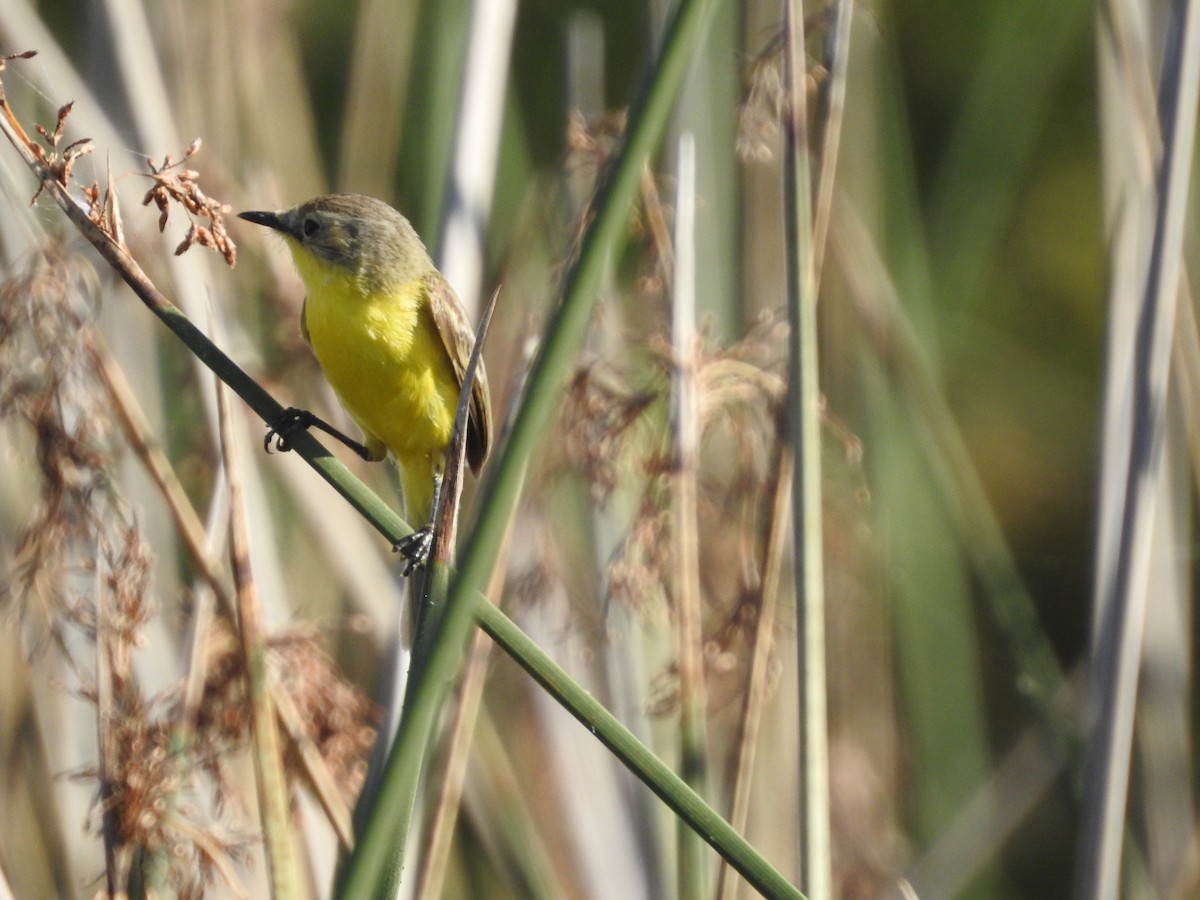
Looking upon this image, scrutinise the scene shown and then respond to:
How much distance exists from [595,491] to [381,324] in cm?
59

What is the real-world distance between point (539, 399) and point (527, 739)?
2.25 m

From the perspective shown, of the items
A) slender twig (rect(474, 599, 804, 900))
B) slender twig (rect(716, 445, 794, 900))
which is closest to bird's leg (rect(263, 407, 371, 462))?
slender twig (rect(474, 599, 804, 900))

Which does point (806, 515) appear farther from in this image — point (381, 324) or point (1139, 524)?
point (381, 324)

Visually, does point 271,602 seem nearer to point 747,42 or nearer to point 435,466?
point 435,466

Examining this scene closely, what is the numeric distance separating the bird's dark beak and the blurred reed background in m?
0.16

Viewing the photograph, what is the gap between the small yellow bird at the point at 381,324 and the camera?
2.59 m

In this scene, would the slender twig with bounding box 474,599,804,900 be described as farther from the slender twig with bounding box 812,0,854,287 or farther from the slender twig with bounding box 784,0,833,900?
the slender twig with bounding box 812,0,854,287

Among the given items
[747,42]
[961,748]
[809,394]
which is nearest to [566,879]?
[961,748]

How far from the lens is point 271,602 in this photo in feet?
8.22

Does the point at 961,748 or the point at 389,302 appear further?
the point at 961,748

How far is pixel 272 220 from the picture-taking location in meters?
2.61

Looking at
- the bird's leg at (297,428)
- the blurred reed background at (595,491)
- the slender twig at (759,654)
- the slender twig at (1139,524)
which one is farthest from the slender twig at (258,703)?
the slender twig at (1139,524)

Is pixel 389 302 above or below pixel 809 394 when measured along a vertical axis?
above

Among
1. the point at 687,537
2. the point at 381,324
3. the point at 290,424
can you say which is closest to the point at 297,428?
the point at 290,424
